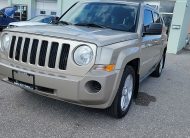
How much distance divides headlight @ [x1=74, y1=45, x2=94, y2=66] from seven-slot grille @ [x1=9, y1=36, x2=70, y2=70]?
13cm

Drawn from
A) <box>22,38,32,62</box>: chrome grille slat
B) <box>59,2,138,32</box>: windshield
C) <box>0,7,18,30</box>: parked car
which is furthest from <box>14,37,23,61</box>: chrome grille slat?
<box>0,7,18,30</box>: parked car

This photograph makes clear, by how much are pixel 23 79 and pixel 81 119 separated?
1.05m

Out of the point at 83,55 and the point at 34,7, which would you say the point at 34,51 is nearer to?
the point at 83,55

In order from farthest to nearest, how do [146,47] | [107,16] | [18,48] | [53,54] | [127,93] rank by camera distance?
[146,47]
[107,16]
[127,93]
[18,48]
[53,54]

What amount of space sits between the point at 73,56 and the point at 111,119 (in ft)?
4.16

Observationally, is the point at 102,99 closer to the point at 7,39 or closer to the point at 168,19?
the point at 7,39

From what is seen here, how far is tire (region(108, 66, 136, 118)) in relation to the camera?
144 inches

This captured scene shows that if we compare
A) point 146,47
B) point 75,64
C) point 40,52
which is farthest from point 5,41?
point 146,47

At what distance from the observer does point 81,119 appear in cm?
379

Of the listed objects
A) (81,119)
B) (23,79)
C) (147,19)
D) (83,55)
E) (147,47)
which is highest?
(147,19)

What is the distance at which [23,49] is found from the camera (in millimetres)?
3570

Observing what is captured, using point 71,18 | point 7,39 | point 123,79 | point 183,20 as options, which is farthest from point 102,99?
point 183,20

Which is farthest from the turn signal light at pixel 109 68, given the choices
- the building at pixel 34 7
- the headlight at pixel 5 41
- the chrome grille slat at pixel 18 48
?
the building at pixel 34 7

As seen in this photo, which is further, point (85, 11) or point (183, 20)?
point (183, 20)
